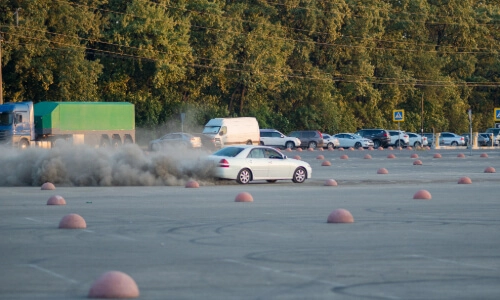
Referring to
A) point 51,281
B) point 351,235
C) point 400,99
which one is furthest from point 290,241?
point 400,99

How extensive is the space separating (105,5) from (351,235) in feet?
202

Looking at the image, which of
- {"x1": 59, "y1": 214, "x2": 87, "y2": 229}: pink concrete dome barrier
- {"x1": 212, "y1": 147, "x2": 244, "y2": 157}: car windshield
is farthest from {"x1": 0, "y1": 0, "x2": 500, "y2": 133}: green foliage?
{"x1": 59, "y1": 214, "x2": 87, "y2": 229}: pink concrete dome barrier

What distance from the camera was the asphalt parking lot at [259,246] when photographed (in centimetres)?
1015

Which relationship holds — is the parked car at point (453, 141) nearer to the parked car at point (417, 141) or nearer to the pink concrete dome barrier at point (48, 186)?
the parked car at point (417, 141)

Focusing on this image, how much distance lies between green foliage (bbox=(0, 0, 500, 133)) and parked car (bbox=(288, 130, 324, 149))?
5.73m

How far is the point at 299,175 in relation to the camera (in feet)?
100

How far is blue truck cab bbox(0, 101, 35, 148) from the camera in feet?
177

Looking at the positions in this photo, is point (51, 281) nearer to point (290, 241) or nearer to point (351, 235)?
point (290, 241)

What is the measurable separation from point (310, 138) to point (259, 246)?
64710 mm

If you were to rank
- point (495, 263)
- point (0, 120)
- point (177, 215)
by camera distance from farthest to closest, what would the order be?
point (0, 120), point (177, 215), point (495, 263)

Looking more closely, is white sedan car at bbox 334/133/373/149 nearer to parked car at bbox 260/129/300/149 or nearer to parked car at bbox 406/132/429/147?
parked car at bbox 260/129/300/149

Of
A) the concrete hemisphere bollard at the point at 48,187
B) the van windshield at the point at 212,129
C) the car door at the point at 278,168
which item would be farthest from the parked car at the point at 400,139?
the concrete hemisphere bollard at the point at 48,187

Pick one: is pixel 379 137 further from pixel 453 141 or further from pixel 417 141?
pixel 453 141

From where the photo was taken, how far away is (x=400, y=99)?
9638cm
